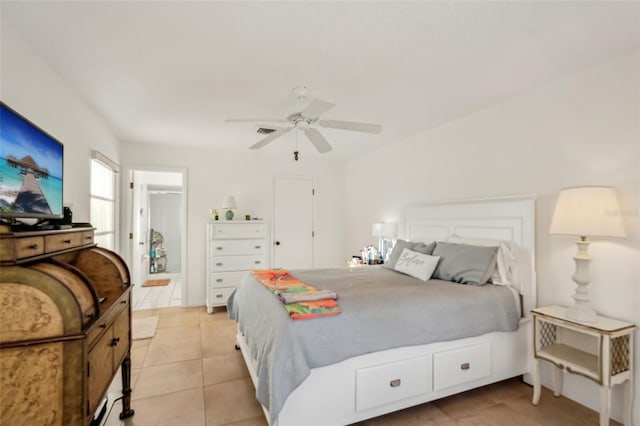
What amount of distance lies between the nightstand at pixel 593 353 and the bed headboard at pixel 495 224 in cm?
32

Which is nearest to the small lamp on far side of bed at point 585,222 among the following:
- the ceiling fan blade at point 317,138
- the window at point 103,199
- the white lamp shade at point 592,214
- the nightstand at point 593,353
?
the white lamp shade at point 592,214

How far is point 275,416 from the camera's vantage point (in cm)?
169

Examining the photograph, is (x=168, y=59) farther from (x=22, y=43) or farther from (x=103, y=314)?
(x=103, y=314)

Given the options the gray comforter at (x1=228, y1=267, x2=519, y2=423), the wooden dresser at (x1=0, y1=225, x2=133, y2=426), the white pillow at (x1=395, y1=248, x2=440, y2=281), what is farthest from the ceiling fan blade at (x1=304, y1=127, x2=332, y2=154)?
the wooden dresser at (x1=0, y1=225, x2=133, y2=426)

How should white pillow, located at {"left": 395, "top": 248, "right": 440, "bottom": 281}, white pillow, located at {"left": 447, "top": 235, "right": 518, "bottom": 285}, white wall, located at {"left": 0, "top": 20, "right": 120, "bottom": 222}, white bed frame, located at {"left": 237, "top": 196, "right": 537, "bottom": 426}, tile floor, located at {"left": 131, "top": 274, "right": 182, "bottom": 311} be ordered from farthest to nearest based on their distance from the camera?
tile floor, located at {"left": 131, "top": 274, "right": 182, "bottom": 311} → white pillow, located at {"left": 395, "top": 248, "right": 440, "bottom": 281} → white pillow, located at {"left": 447, "top": 235, "right": 518, "bottom": 285} → white bed frame, located at {"left": 237, "top": 196, "right": 537, "bottom": 426} → white wall, located at {"left": 0, "top": 20, "right": 120, "bottom": 222}

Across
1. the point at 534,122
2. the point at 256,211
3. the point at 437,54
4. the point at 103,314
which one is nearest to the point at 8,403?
the point at 103,314

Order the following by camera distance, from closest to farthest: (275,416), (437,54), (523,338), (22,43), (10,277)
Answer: (10,277)
(275,416)
(22,43)
(437,54)
(523,338)

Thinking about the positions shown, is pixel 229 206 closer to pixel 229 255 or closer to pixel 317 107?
pixel 229 255

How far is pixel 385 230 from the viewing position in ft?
13.9

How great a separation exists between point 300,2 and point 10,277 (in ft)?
5.65

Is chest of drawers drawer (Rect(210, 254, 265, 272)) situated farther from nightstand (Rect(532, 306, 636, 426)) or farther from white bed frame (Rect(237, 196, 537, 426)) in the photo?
nightstand (Rect(532, 306, 636, 426))

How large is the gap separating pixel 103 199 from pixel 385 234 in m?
3.56

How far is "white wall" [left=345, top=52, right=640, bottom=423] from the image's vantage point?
2039mm

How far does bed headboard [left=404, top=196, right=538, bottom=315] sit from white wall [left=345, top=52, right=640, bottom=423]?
0.26 ft
